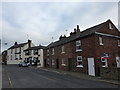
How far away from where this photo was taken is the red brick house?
18.6 meters

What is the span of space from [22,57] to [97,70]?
144 feet

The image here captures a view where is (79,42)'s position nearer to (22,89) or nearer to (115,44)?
(115,44)

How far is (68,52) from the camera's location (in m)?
25.0

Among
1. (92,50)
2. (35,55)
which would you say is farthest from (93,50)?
(35,55)

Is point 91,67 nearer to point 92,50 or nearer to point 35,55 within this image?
point 92,50

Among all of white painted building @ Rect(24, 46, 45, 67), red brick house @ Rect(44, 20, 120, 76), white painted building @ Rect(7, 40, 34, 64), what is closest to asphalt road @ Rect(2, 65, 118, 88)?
red brick house @ Rect(44, 20, 120, 76)

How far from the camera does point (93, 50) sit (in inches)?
730

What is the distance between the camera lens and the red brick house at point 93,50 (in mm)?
18562

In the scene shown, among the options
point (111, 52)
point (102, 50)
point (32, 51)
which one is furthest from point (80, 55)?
point (32, 51)

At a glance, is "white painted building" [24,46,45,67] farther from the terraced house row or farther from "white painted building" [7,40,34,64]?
the terraced house row

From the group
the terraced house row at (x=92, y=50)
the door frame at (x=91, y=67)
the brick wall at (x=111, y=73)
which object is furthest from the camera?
the terraced house row at (x=92, y=50)

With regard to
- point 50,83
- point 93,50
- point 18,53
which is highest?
point 93,50

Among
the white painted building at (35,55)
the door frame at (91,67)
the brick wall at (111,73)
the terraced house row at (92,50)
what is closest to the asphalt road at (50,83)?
the brick wall at (111,73)

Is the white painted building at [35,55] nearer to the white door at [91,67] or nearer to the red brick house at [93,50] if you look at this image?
the red brick house at [93,50]
